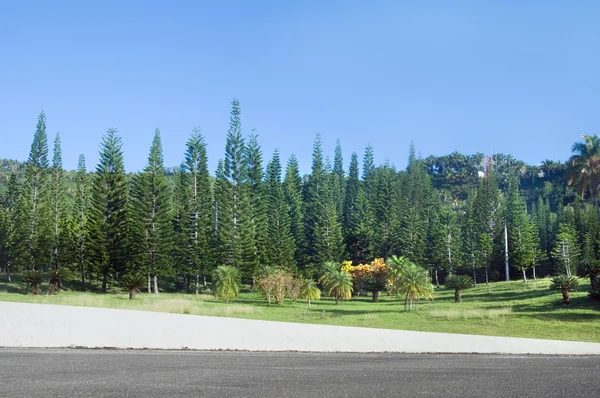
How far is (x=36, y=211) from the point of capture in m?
51.9

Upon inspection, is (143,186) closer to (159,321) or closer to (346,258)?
(346,258)

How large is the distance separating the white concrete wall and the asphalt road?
1269mm

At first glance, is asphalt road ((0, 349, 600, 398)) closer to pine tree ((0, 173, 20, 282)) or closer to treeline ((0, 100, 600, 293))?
treeline ((0, 100, 600, 293))

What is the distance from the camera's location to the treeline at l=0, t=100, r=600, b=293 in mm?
48406

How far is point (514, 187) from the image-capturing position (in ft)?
232

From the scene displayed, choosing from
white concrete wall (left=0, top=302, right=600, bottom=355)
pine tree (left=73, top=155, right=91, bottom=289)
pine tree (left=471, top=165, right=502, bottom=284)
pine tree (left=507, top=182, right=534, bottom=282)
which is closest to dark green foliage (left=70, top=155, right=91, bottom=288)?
pine tree (left=73, top=155, right=91, bottom=289)

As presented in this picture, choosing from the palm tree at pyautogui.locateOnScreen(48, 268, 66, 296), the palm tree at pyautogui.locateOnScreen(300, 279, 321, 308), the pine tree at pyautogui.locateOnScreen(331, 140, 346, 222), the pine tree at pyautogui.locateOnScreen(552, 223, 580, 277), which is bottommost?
the palm tree at pyautogui.locateOnScreen(300, 279, 321, 308)

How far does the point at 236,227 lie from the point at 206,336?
3753cm

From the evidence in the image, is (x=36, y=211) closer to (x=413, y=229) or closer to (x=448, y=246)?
(x=413, y=229)

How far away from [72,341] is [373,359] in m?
8.12

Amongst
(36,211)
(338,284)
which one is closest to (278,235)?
(338,284)

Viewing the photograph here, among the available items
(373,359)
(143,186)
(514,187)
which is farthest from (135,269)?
(514,187)

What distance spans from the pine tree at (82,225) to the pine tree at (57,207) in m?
1.43

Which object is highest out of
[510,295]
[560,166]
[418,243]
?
[560,166]
